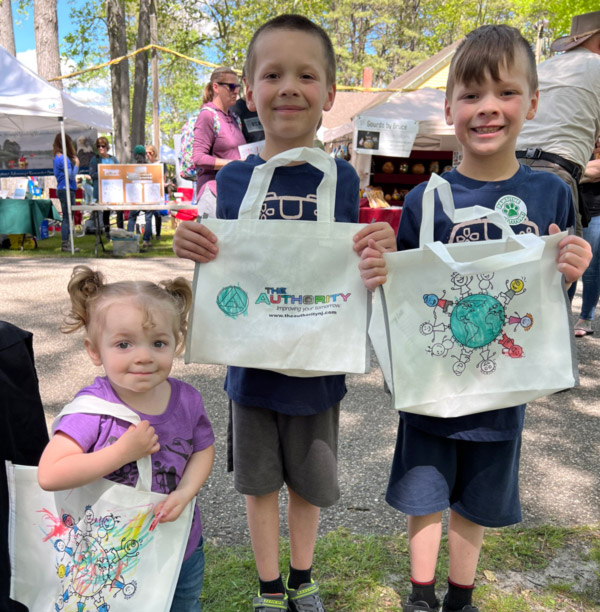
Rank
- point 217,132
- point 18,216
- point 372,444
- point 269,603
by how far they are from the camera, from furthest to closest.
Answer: point 18,216
point 217,132
point 372,444
point 269,603

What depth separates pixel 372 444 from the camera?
2941 mm

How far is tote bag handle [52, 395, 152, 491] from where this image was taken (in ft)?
4.25

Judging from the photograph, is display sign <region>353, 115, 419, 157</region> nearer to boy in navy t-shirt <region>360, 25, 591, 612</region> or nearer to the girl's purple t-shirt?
boy in navy t-shirt <region>360, 25, 591, 612</region>

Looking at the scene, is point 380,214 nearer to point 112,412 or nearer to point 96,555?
point 112,412

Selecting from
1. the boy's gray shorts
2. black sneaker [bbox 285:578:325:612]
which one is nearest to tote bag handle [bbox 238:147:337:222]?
the boy's gray shorts

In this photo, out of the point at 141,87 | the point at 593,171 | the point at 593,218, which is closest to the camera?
the point at 593,171

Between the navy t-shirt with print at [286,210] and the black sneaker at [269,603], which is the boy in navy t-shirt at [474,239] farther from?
the black sneaker at [269,603]

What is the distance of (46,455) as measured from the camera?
49.4 inches

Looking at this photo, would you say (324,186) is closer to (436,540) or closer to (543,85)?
(436,540)

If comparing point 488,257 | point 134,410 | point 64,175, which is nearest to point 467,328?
point 488,257

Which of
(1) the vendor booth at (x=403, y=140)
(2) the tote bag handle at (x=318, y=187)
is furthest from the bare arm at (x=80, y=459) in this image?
(1) the vendor booth at (x=403, y=140)

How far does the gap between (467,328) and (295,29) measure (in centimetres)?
95

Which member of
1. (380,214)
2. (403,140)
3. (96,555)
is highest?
(403,140)

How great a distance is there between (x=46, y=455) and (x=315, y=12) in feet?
85.5
